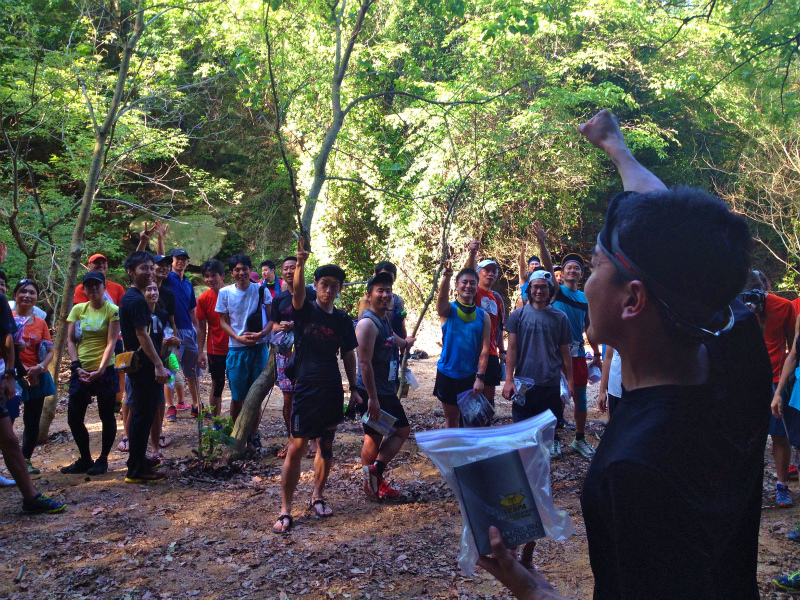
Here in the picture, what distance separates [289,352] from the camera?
5625 millimetres

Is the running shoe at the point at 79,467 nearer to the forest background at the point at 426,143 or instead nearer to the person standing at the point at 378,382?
the person standing at the point at 378,382

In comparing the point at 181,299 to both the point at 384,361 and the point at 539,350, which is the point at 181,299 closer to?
the point at 384,361

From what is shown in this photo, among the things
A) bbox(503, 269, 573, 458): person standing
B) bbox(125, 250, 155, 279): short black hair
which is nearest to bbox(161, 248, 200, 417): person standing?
bbox(125, 250, 155, 279): short black hair

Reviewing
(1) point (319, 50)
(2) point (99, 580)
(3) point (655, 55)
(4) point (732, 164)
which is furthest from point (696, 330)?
(4) point (732, 164)

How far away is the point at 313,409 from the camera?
495 centimetres

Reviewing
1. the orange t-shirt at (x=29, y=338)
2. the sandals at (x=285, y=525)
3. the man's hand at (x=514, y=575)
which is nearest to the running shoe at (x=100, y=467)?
the orange t-shirt at (x=29, y=338)

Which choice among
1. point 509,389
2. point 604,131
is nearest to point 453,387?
point 509,389

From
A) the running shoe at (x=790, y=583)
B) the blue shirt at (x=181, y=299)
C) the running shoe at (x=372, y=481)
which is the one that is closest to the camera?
the running shoe at (x=790, y=583)

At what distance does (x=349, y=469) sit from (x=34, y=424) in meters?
3.17

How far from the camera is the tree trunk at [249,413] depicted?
21.1 ft

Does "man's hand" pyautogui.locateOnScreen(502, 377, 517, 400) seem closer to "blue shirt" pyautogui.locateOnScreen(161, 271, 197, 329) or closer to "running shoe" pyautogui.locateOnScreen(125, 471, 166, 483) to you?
"running shoe" pyautogui.locateOnScreen(125, 471, 166, 483)

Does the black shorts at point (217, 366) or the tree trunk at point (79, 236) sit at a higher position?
the tree trunk at point (79, 236)

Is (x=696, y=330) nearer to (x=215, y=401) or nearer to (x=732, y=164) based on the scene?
(x=215, y=401)

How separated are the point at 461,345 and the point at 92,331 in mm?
3803
